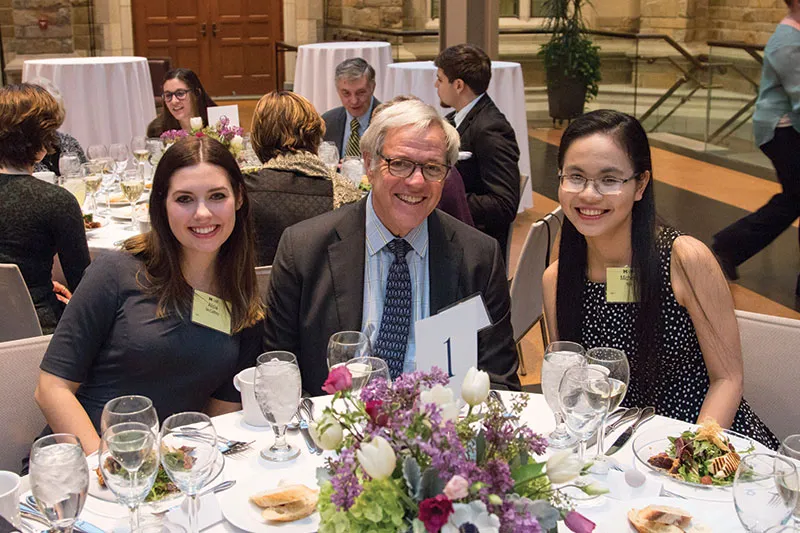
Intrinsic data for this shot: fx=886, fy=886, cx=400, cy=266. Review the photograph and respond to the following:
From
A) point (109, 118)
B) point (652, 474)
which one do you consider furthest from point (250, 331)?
point (109, 118)

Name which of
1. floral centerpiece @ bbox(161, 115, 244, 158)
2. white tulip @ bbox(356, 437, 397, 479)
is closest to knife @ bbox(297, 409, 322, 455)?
white tulip @ bbox(356, 437, 397, 479)

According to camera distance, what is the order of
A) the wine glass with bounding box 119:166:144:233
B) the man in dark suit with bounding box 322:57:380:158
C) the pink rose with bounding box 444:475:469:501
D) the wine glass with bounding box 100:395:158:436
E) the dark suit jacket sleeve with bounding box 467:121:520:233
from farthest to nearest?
the man in dark suit with bounding box 322:57:380:158, the dark suit jacket sleeve with bounding box 467:121:520:233, the wine glass with bounding box 119:166:144:233, the wine glass with bounding box 100:395:158:436, the pink rose with bounding box 444:475:469:501

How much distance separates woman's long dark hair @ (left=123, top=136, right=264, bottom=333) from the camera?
87.9 inches

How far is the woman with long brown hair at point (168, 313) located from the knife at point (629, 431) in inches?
39.3

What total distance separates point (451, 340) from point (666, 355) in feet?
2.70

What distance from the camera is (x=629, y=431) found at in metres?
1.89

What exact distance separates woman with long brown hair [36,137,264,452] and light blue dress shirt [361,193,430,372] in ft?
1.03

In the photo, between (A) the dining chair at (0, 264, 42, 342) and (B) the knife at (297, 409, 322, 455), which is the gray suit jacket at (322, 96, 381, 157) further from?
(B) the knife at (297, 409, 322, 455)

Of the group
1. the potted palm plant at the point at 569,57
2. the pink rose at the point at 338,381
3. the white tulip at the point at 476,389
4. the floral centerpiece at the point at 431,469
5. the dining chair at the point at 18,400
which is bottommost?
the dining chair at the point at 18,400

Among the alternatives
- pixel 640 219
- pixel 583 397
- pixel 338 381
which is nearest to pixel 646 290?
pixel 640 219

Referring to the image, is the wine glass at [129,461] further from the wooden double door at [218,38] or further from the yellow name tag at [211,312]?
the wooden double door at [218,38]

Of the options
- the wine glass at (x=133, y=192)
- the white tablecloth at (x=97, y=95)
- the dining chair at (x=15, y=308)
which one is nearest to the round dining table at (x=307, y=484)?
the dining chair at (x=15, y=308)

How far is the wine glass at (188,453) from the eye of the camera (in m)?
1.41

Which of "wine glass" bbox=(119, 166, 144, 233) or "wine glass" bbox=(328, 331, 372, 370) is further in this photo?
"wine glass" bbox=(119, 166, 144, 233)
